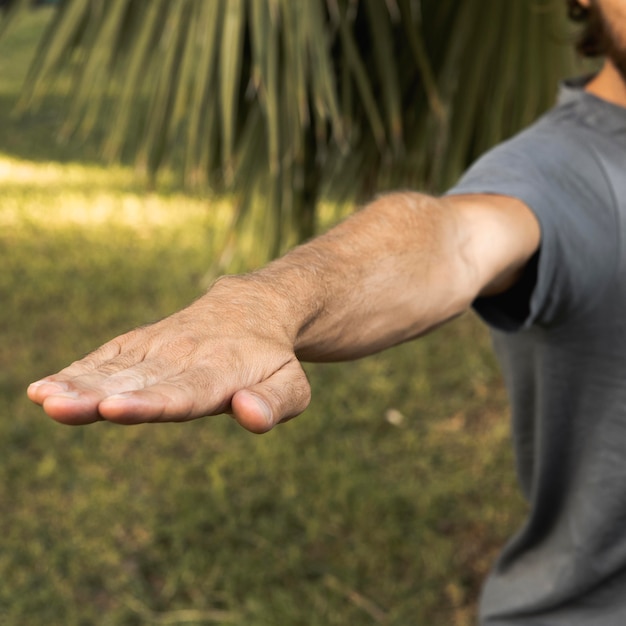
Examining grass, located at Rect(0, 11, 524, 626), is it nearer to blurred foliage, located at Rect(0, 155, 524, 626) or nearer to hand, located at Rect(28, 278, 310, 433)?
blurred foliage, located at Rect(0, 155, 524, 626)

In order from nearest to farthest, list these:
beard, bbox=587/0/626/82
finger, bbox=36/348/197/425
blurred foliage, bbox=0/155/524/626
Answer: finger, bbox=36/348/197/425 → beard, bbox=587/0/626/82 → blurred foliage, bbox=0/155/524/626

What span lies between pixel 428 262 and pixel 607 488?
448mm

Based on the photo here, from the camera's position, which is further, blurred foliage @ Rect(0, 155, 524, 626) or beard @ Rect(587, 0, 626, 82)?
blurred foliage @ Rect(0, 155, 524, 626)

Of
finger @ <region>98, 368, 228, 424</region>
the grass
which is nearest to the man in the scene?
finger @ <region>98, 368, 228, 424</region>

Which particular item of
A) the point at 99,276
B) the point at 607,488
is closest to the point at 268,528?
the point at 607,488

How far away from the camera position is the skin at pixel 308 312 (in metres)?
0.61

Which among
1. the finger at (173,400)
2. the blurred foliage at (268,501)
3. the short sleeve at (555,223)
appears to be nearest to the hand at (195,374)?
the finger at (173,400)

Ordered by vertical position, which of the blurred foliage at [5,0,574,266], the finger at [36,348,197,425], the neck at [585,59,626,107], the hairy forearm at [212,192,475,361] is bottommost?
the blurred foliage at [5,0,574,266]

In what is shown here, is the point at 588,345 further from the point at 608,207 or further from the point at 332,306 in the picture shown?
the point at 332,306

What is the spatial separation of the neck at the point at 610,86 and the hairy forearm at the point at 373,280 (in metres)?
0.36

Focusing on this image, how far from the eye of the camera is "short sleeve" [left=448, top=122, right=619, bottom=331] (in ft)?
3.32

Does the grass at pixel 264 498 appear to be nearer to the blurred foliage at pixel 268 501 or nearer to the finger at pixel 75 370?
the blurred foliage at pixel 268 501

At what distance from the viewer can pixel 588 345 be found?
3.71 ft

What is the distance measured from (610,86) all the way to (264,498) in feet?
6.20
